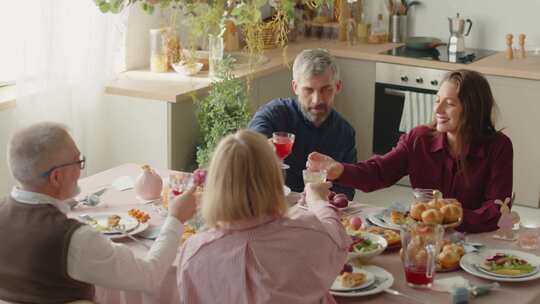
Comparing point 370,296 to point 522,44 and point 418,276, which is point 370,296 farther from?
point 522,44

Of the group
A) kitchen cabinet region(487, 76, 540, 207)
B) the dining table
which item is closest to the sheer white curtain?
the dining table

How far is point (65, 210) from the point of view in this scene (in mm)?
2486

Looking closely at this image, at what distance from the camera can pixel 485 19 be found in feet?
19.0

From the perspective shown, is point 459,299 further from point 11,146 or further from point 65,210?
point 11,146

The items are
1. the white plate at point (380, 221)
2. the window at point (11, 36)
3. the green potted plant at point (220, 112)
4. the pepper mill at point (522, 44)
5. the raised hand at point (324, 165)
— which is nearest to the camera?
the white plate at point (380, 221)

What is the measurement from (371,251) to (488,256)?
366 mm

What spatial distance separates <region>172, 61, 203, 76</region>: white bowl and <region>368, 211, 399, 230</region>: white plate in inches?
81.8

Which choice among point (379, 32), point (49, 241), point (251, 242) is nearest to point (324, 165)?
point (251, 242)

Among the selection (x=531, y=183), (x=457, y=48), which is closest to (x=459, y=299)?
(x=531, y=183)

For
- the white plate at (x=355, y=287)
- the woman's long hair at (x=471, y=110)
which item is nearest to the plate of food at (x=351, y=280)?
the white plate at (x=355, y=287)

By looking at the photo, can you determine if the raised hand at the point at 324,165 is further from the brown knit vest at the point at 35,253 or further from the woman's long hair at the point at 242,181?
the brown knit vest at the point at 35,253

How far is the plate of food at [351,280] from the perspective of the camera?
8.45 ft

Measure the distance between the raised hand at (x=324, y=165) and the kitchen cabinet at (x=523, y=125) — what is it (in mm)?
2028

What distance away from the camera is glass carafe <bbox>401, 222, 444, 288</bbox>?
2.58 metres
